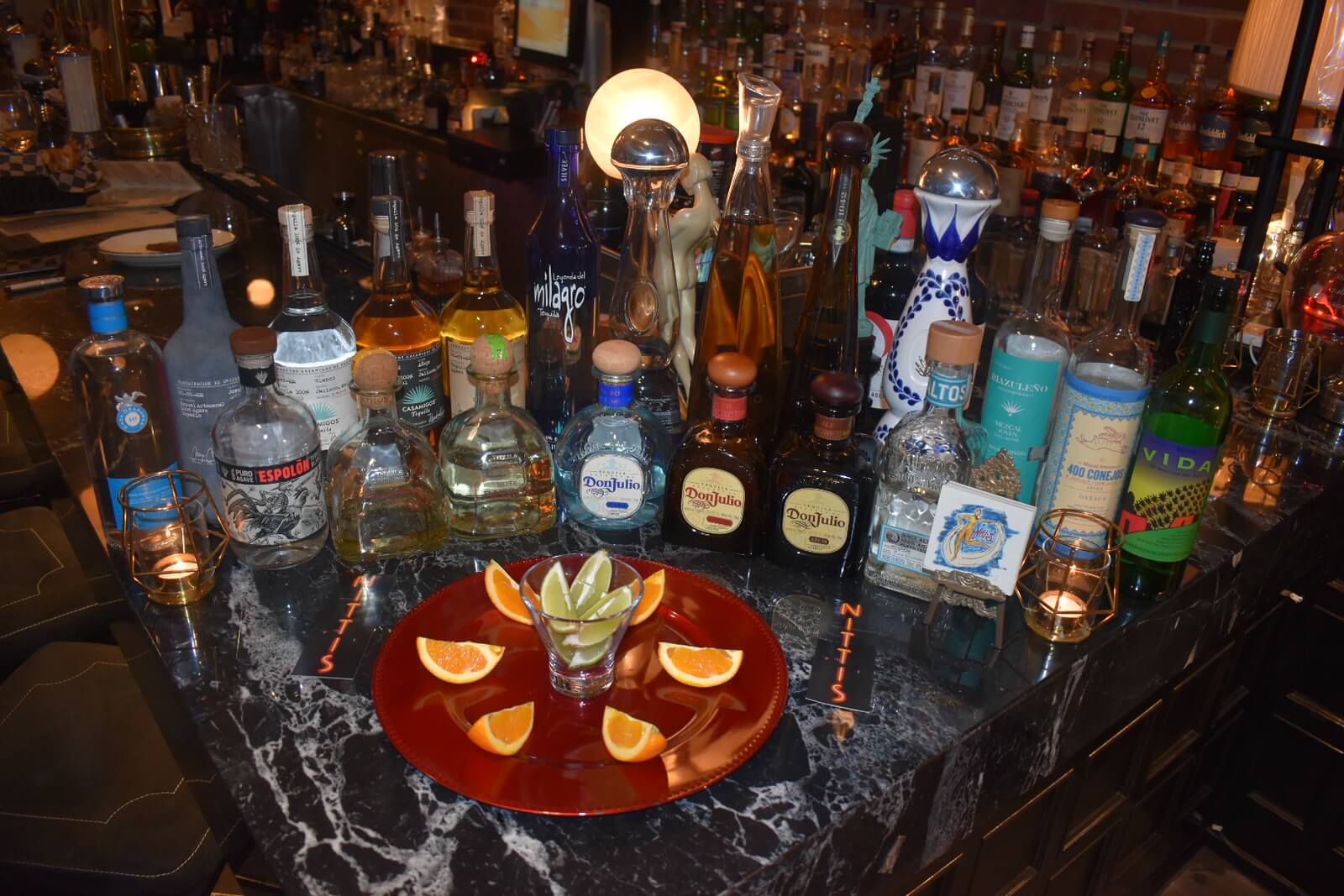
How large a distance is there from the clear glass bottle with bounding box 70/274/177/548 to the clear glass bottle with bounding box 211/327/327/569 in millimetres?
98

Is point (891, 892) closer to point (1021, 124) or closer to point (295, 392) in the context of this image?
point (295, 392)

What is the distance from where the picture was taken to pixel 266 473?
3.02 feet

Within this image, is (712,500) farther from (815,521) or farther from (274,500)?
(274,500)

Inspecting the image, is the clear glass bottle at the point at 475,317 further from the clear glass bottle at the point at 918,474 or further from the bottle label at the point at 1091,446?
the bottle label at the point at 1091,446

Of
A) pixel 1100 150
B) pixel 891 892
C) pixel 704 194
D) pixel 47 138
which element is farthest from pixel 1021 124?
pixel 47 138

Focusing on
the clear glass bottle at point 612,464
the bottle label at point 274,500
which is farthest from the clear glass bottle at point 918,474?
the bottle label at point 274,500

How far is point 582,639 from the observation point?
0.79 metres

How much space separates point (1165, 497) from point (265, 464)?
0.87 m

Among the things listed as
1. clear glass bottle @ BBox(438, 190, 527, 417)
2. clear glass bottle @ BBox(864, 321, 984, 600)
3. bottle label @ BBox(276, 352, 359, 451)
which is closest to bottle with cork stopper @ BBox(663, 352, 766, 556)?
clear glass bottle @ BBox(864, 321, 984, 600)

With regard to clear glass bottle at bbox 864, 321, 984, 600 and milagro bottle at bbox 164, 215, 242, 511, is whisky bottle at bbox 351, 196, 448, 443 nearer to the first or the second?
milagro bottle at bbox 164, 215, 242, 511

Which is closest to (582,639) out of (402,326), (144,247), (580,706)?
(580,706)

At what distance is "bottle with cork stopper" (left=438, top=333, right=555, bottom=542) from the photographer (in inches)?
40.2

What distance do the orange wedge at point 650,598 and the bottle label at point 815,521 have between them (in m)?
0.14

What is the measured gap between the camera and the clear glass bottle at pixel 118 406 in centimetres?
96
